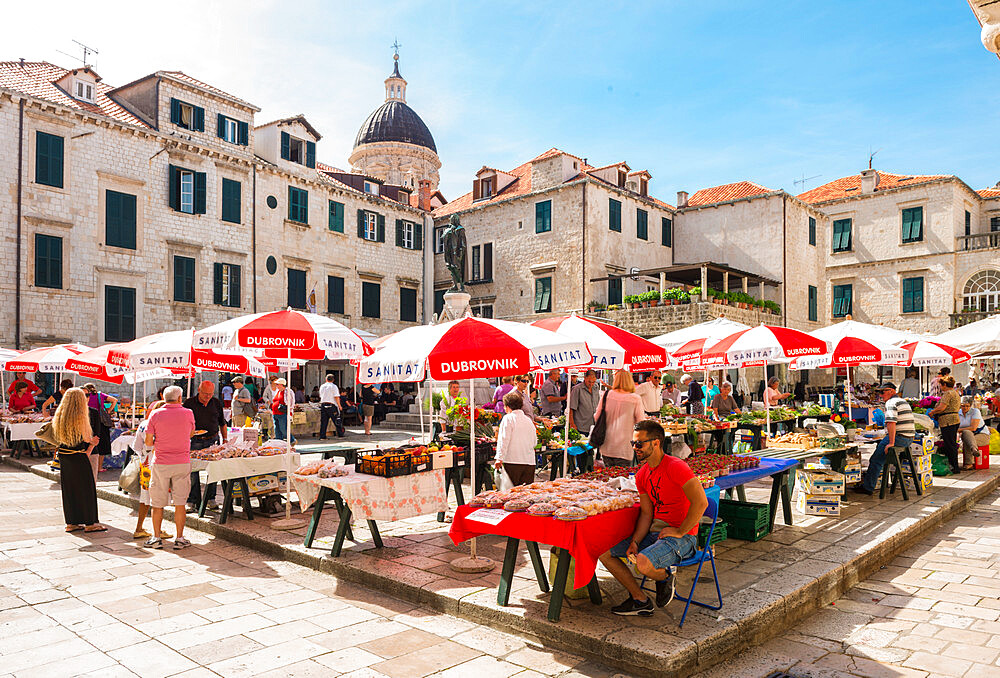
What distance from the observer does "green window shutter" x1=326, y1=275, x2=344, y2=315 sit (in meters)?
30.0

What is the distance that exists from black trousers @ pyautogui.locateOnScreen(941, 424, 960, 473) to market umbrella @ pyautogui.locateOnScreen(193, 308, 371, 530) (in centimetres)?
991

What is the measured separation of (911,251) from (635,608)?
34424 millimetres

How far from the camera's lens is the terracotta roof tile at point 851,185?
112 feet

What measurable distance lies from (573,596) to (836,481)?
4.68 meters

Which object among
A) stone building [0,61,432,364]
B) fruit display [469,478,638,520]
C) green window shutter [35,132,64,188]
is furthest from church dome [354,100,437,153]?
fruit display [469,478,638,520]

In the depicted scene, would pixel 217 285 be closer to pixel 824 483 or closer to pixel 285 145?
pixel 285 145

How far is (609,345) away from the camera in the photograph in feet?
27.0

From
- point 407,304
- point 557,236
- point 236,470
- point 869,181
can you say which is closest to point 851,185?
point 869,181

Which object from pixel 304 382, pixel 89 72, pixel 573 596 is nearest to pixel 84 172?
pixel 89 72

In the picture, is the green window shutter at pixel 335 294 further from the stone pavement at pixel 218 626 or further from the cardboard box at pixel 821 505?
the cardboard box at pixel 821 505

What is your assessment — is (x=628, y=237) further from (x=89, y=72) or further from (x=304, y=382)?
(x=89, y=72)

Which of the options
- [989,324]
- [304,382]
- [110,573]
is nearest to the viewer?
[110,573]

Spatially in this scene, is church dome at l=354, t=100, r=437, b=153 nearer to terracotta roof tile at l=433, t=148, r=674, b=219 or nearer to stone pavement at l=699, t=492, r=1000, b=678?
terracotta roof tile at l=433, t=148, r=674, b=219

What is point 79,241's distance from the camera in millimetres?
22234
